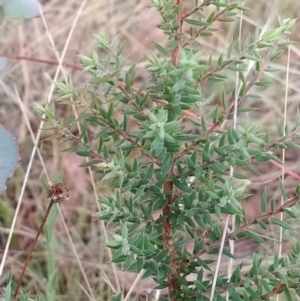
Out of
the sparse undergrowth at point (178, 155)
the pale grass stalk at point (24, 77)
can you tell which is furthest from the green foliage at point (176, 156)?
the pale grass stalk at point (24, 77)

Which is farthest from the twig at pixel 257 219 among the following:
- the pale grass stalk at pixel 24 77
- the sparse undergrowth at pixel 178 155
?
the pale grass stalk at pixel 24 77

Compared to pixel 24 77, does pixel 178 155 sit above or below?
above

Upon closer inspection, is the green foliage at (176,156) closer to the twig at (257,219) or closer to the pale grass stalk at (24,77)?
the twig at (257,219)

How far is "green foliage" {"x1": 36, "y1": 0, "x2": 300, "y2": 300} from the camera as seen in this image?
46 cm

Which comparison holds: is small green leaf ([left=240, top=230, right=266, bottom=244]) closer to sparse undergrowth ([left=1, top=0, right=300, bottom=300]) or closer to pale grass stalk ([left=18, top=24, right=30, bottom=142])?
sparse undergrowth ([left=1, top=0, right=300, bottom=300])

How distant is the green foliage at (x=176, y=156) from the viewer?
463 mm

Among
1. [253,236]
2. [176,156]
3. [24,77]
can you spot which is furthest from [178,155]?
[24,77]

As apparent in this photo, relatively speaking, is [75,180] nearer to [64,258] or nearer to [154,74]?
[64,258]

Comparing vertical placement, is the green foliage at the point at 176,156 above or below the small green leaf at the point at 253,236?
above

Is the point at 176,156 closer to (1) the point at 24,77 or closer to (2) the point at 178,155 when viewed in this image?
(2) the point at 178,155

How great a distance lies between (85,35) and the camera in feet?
4.41

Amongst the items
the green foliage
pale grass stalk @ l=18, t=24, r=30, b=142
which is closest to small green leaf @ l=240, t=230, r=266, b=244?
the green foliage

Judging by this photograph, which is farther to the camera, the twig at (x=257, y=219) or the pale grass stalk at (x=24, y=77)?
the pale grass stalk at (x=24, y=77)

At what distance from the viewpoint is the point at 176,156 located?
516 millimetres
